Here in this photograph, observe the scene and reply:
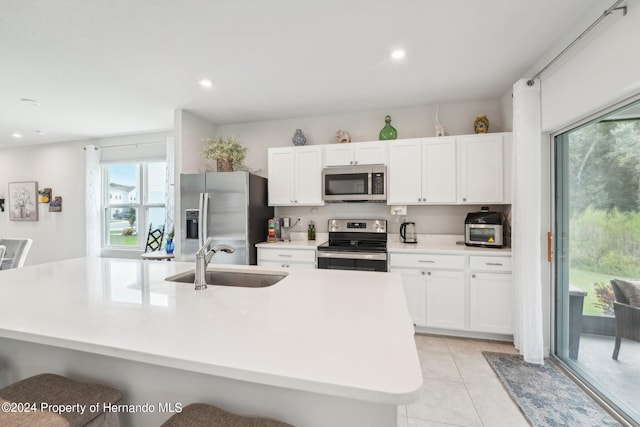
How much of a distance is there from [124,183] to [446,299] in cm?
531

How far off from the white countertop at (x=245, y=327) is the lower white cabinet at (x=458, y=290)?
1.41 metres

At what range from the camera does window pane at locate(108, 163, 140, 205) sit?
4777 mm

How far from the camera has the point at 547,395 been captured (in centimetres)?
196

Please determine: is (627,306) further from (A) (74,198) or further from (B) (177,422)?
(A) (74,198)

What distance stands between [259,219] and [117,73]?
199 cm

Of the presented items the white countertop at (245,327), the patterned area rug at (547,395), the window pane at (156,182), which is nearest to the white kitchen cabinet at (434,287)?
the patterned area rug at (547,395)

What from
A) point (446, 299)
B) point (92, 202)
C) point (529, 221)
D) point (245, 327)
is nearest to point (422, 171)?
point (529, 221)

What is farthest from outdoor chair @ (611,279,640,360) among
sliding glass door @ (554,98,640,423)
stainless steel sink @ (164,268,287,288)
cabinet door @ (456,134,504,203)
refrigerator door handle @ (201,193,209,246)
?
refrigerator door handle @ (201,193,209,246)

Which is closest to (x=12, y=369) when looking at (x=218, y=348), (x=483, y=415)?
(x=218, y=348)

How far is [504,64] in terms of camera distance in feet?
8.12

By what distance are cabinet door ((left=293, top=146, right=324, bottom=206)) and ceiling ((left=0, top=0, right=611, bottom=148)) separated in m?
0.58

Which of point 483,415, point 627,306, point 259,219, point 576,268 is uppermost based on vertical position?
point 259,219

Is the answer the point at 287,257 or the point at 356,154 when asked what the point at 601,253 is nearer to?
the point at 356,154

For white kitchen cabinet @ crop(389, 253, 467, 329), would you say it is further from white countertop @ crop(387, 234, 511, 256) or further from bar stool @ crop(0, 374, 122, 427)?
bar stool @ crop(0, 374, 122, 427)
